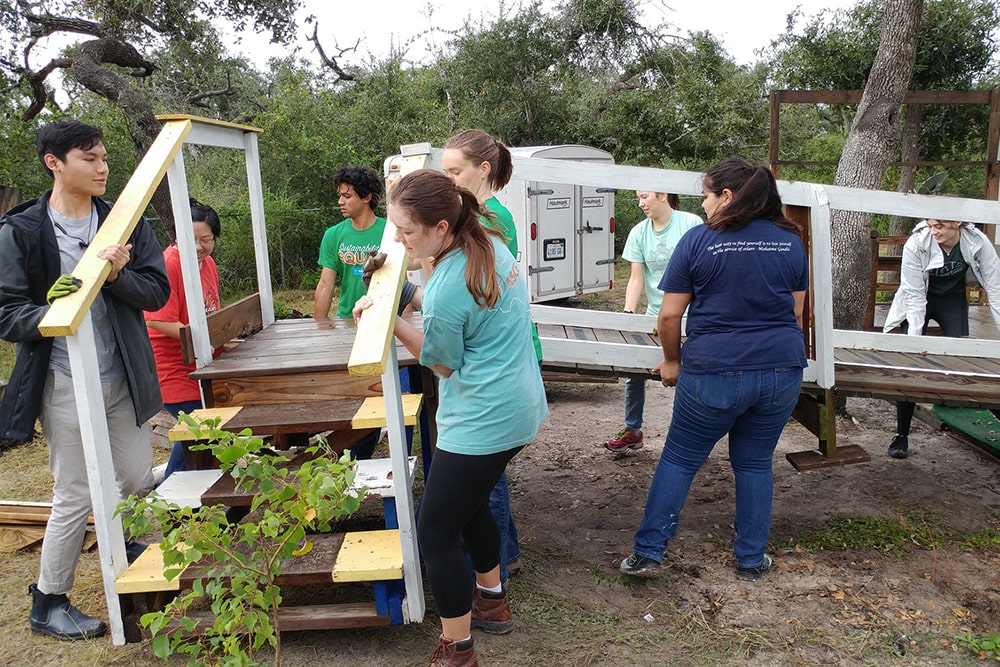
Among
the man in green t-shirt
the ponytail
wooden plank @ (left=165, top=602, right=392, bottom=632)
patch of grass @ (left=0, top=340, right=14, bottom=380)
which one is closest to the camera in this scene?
the ponytail

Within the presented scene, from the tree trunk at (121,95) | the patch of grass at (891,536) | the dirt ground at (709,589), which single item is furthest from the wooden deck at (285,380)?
the tree trunk at (121,95)

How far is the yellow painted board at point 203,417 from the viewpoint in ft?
10.1

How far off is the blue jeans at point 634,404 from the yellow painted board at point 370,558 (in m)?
2.48

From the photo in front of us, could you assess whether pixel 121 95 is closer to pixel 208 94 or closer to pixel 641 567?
pixel 208 94

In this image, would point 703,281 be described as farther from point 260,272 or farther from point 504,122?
point 504,122

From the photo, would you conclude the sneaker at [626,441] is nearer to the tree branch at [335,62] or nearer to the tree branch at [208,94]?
the tree branch at [208,94]

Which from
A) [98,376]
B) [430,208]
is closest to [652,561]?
[430,208]

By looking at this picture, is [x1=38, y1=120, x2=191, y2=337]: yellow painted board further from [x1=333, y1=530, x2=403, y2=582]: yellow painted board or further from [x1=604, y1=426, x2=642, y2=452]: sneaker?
[x1=604, y1=426, x2=642, y2=452]: sneaker

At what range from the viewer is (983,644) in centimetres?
283

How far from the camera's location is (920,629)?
2996mm

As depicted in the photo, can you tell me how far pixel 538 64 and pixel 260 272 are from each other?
13201mm

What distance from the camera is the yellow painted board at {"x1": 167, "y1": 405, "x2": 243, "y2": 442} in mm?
3082

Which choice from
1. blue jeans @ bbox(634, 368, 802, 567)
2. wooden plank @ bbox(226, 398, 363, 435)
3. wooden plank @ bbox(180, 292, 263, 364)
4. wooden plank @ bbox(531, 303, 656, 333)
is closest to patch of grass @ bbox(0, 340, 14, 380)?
wooden plank @ bbox(180, 292, 263, 364)

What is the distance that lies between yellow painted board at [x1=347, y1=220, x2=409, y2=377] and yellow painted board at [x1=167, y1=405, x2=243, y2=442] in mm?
1043
